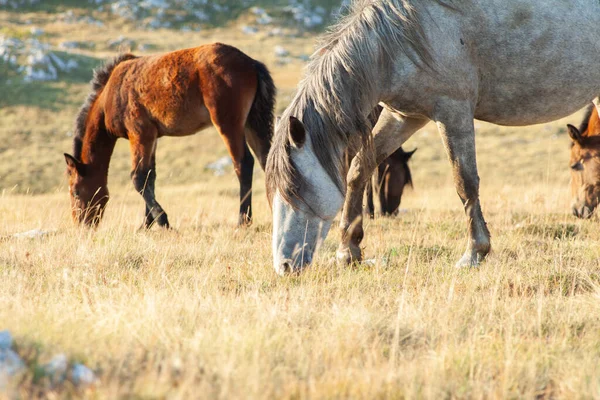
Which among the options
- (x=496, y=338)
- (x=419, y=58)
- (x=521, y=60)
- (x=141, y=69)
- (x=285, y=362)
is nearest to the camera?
(x=285, y=362)

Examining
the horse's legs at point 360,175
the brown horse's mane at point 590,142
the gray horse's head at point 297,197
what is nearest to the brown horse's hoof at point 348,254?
the horse's legs at point 360,175

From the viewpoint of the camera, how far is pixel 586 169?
8508 millimetres

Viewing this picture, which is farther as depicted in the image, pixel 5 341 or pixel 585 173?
pixel 585 173

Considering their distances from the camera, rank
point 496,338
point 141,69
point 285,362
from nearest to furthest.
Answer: point 285,362 → point 496,338 → point 141,69

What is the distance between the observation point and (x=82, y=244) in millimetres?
5922

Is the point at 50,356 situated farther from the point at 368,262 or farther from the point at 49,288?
the point at 368,262

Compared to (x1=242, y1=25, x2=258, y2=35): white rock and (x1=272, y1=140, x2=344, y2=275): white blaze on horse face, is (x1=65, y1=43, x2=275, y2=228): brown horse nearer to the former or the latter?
(x1=272, y1=140, x2=344, y2=275): white blaze on horse face

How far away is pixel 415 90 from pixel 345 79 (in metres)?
0.66

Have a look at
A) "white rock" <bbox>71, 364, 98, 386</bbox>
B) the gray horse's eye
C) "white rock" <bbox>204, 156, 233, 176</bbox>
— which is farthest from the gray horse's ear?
"white rock" <bbox>204, 156, 233, 176</bbox>

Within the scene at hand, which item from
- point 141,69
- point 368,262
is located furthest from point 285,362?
point 141,69

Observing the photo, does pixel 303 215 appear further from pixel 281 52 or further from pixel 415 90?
pixel 281 52

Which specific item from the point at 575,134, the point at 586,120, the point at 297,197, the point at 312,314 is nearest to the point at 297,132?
the point at 297,197

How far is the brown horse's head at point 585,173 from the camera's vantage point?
27.6ft

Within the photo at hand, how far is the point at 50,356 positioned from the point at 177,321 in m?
0.89
